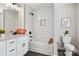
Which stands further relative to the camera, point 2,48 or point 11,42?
point 11,42

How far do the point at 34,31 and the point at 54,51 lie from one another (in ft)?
1.71

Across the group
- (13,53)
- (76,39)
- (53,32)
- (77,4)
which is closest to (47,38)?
(53,32)

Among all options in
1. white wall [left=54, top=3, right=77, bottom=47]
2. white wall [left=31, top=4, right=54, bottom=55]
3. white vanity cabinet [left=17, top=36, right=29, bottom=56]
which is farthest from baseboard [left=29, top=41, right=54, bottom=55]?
white wall [left=54, top=3, right=77, bottom=47]

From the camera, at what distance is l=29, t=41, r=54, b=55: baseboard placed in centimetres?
200

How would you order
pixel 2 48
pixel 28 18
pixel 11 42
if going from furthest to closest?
pixel 28 18, pixel 11 42, pixel 2 48

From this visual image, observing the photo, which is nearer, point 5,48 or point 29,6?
point 5,48

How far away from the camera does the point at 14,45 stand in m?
1.97

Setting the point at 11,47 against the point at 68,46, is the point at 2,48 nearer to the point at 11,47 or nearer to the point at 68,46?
the point at 11,47

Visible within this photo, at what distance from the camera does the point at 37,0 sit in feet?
6.54

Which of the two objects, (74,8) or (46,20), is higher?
(74,8)

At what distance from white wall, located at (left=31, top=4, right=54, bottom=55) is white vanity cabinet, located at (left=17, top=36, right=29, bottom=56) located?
131 millimetres

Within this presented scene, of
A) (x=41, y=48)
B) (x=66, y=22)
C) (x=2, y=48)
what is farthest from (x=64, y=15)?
(x=2, y=48)

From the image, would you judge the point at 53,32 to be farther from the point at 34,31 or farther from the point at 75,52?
the point at 75,52

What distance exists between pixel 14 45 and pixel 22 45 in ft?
0.51
